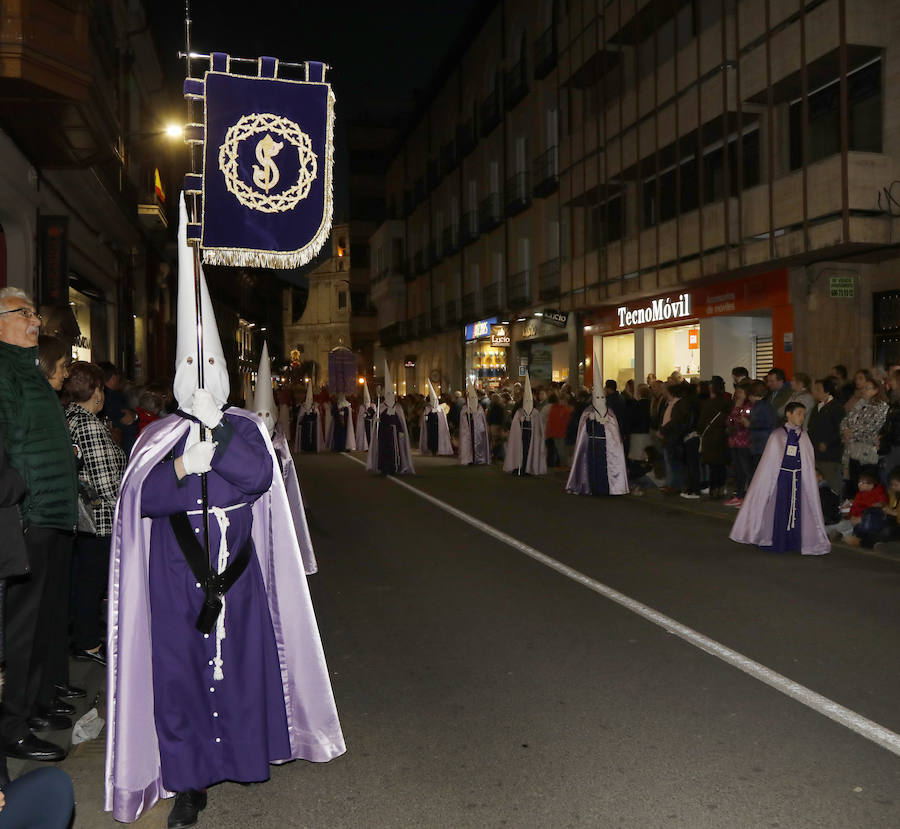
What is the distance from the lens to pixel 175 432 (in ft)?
13.7

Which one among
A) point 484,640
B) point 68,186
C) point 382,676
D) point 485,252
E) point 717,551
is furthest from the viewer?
point 485,252

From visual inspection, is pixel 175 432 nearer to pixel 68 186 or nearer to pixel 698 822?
pixel 698 822

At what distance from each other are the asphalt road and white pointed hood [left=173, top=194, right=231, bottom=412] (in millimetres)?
1781

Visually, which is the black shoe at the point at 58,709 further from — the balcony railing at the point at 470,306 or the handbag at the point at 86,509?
the balcony railing at the point at 470,306

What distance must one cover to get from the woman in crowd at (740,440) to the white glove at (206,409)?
36.7ft

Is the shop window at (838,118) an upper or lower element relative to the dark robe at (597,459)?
upper

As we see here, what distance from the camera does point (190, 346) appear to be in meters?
4.07

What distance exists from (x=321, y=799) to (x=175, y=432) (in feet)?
5.54

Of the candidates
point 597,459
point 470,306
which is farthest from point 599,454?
point 470,306

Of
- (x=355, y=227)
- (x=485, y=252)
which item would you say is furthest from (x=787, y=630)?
(x=355, y=227)

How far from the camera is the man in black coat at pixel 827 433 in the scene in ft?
40.9

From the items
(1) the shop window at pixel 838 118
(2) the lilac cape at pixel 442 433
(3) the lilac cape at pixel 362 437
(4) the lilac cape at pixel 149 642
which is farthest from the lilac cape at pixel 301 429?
(4) the lilac cape at pixel 149 642

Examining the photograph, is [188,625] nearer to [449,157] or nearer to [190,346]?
[190,346]

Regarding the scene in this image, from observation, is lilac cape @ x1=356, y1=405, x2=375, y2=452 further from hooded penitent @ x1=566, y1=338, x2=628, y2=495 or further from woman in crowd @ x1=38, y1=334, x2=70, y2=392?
woman in crowd @ x1=38, y1=334, x2=70, y2=392
